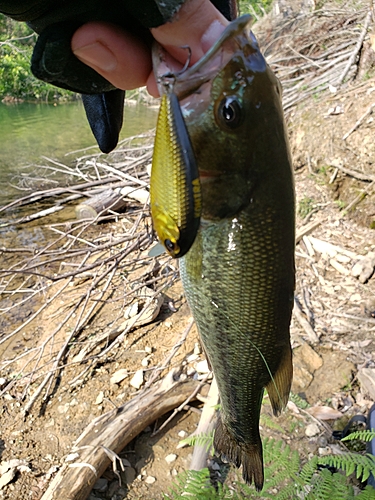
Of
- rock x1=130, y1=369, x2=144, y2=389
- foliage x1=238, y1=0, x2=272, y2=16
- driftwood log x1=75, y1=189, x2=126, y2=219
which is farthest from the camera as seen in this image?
foliage x1=238, y1=0, x2=272, y2=16

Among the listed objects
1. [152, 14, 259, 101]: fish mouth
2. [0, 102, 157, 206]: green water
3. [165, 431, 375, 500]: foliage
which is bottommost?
[0, 102, 157, 206]: green water

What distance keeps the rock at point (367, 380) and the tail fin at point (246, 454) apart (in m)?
2.14

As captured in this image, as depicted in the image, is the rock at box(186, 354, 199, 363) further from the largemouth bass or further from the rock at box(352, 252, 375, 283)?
the largemouth bass

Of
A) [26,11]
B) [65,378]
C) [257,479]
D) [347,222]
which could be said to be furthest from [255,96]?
[347,222]

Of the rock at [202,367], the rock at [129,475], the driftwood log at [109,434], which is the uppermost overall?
the driftwood log at [109,434]

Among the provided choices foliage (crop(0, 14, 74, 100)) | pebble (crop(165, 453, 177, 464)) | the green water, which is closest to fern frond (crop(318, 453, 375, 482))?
pebble (crop(165, 453, 177, 464))

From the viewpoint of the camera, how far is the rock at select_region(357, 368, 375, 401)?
11.8 ft

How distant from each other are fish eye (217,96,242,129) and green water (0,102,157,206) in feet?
28.5

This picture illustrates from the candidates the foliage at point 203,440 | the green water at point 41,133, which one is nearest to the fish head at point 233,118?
the foliage at point 203,440

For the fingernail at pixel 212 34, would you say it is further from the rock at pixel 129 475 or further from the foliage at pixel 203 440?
the rock at pixel 129 475

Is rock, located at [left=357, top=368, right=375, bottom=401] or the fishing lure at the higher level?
the fishing lure

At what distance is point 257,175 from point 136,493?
2.96 m

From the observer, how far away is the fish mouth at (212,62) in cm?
119

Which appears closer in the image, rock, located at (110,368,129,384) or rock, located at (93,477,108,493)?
rock, located at (93,477,108,493)
